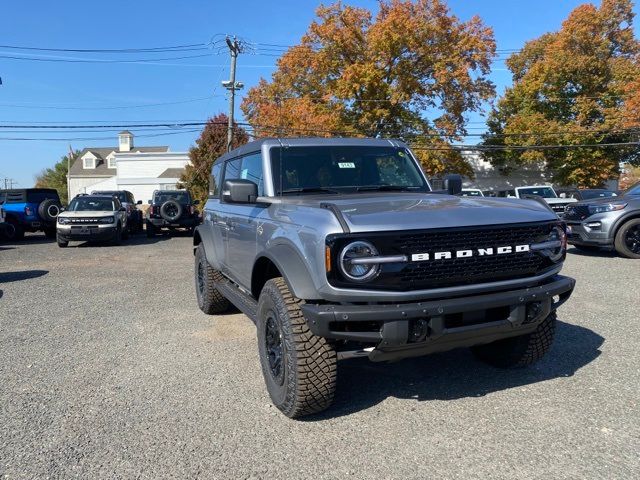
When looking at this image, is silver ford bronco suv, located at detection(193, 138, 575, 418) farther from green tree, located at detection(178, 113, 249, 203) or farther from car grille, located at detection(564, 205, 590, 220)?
green tree, located at detection(178, 113, 249, 203)

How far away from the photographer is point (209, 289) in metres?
6.11

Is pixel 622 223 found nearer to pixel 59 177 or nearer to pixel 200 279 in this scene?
pixel 200 279

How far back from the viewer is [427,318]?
9.67 ft

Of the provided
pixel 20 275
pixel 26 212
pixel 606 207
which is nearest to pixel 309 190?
pixel 20 275

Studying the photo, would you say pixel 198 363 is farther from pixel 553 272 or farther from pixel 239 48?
pixel 239 48

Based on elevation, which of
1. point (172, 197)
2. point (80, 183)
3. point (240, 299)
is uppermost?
point (80, 183)

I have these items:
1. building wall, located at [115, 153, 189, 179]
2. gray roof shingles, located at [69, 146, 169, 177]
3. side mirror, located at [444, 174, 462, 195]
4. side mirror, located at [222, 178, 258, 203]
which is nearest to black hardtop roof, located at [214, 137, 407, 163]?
side mirror, located at [444, 174, 462, 195]

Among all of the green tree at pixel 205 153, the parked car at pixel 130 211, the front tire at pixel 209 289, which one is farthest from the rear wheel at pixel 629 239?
the green tree at pixel 205 153

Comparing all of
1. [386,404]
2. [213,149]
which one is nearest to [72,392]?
[386,404]

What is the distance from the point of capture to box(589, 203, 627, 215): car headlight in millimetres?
10231

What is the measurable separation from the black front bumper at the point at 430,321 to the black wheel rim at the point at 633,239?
8.49 m

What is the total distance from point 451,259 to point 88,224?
1422 centimetres

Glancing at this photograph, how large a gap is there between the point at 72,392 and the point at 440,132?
28.5m

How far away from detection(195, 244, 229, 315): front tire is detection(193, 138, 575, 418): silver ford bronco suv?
2.02 m
